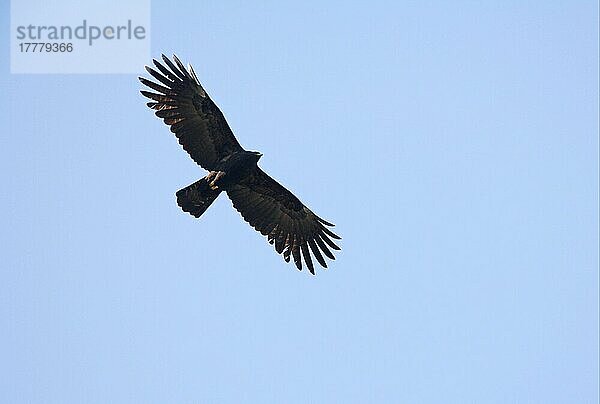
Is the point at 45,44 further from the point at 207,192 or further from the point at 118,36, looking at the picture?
the point at 207,192

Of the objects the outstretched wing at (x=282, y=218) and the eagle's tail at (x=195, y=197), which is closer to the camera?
the eagle's tail at (x=195, y=197)

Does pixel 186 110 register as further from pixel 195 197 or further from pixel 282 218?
pixel 282 218

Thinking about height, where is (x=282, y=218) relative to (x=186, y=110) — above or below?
below

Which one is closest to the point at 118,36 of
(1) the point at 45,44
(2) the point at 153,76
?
(1) the point at 45,44

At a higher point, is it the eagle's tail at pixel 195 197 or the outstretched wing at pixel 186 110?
the outstretched wing at pixel 186 110

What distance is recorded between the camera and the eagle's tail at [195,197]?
28812 millimetres

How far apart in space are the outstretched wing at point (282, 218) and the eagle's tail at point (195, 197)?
1118 mm

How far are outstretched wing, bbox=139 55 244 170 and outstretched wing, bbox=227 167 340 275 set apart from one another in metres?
1.09

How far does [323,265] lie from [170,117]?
440 centimetres

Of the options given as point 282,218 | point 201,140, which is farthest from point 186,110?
point 282,218

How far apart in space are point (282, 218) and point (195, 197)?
7.76 ft

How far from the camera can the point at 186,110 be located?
2909cm

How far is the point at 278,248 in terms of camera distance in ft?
100

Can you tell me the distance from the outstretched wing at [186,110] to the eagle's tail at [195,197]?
0.45 metres
